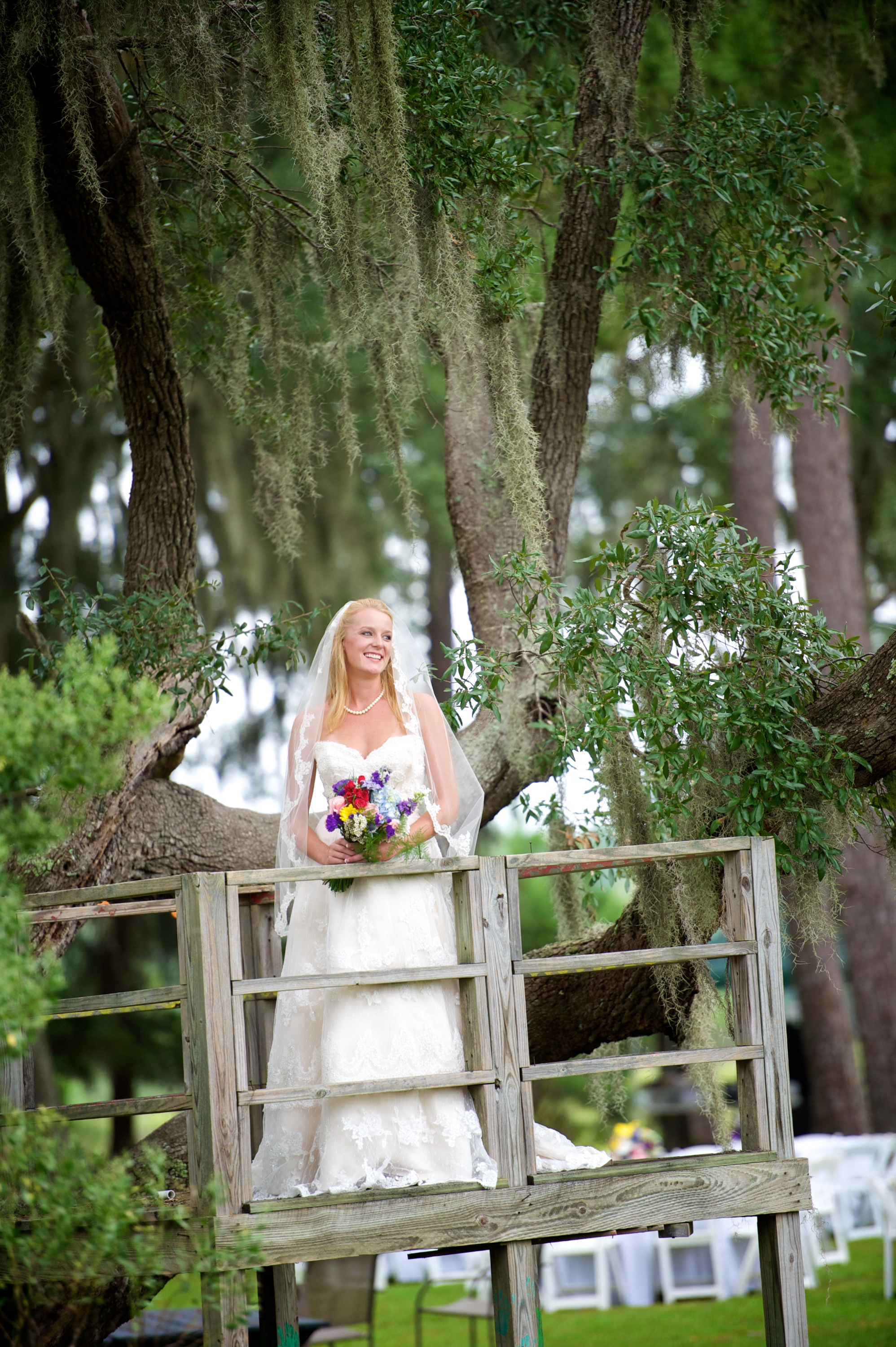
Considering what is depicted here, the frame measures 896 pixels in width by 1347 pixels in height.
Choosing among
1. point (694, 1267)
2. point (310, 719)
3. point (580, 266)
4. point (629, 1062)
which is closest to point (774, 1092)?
point (629, 1062)

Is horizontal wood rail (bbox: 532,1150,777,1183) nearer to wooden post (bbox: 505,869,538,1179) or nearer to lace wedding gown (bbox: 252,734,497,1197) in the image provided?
wooden post (bbox: 505,869,538,1179)

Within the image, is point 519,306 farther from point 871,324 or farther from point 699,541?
point 871,324

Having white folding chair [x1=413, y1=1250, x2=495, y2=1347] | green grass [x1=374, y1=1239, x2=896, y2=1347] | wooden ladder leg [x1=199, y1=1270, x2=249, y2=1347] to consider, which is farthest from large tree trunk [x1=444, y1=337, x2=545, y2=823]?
green grass [x1=374, y1=1239, x2=896, y2=1347]

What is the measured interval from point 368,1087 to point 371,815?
29.0 inches

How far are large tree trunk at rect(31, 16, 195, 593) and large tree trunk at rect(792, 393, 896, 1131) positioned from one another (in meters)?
6.16

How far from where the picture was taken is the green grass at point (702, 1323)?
7.39 m

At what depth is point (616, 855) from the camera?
12.3ft

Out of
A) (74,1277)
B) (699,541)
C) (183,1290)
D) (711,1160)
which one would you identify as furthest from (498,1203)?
(699,541)

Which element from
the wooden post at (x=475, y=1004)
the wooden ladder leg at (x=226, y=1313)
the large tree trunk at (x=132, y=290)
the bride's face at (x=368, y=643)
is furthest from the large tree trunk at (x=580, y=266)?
the wooden ladder leg at (x=226, y=1313)

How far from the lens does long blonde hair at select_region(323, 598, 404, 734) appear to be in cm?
441

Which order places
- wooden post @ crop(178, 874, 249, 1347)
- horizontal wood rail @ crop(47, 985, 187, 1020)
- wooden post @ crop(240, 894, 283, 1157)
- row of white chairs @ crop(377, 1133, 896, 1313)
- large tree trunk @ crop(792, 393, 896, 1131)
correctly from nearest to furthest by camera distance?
wooden post @ crop(178, 874, 249, 1347)
horizontal wood rail @ crop(47, 985, 187, 1020)
wooden post @ crop(240, 894, 283, 1157)
row of white chairs @ crop(377, 1133, 896, 1313)
large tree trunk @ crop(792, 393, 896, 1131)

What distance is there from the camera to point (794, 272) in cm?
541

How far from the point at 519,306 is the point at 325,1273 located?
5.45 meters

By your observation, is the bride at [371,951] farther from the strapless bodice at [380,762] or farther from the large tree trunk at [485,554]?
the large tree trunk at [485,554]
